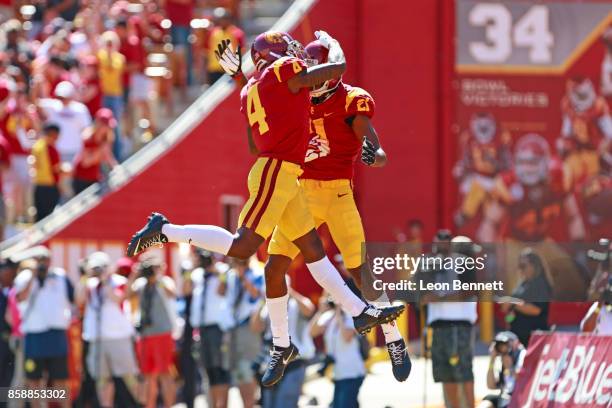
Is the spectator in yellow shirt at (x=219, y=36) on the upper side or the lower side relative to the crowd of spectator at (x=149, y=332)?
upper

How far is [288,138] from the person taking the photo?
11.8m

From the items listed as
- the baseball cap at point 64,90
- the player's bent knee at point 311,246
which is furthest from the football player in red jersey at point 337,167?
the baseball cap at point 64,90

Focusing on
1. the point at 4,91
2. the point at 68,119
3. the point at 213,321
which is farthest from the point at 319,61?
the point at 4,91

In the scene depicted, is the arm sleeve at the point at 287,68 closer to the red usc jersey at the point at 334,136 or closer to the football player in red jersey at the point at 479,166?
the red usc jersey at the point at 334,136

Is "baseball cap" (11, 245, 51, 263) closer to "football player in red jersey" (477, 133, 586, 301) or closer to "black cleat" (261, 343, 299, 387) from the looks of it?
"black cleat" (261, 343, 299, 387)

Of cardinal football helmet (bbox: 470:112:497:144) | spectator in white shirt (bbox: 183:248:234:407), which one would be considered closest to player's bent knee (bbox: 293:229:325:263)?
spectator in white shirt (bbox: 183:248:234:407)

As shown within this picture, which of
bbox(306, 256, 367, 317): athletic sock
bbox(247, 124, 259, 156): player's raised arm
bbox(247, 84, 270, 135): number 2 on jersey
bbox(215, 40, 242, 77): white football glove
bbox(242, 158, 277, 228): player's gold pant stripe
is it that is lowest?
bbox(306, 256, 367, 317): athletic sock

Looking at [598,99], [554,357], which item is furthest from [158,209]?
[554,357]

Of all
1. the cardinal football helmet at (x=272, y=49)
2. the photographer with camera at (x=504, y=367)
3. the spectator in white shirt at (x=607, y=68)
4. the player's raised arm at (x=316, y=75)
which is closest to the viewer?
the player's raised arm at (x=316, y=75)

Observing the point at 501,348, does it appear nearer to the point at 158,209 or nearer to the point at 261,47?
→ the point at 261,47

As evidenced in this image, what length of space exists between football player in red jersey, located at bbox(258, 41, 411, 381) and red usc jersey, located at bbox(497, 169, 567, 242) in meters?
10.7

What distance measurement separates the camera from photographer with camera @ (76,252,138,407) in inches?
686

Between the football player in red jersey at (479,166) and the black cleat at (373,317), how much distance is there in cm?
1093

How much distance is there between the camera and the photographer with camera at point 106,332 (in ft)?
57.2
